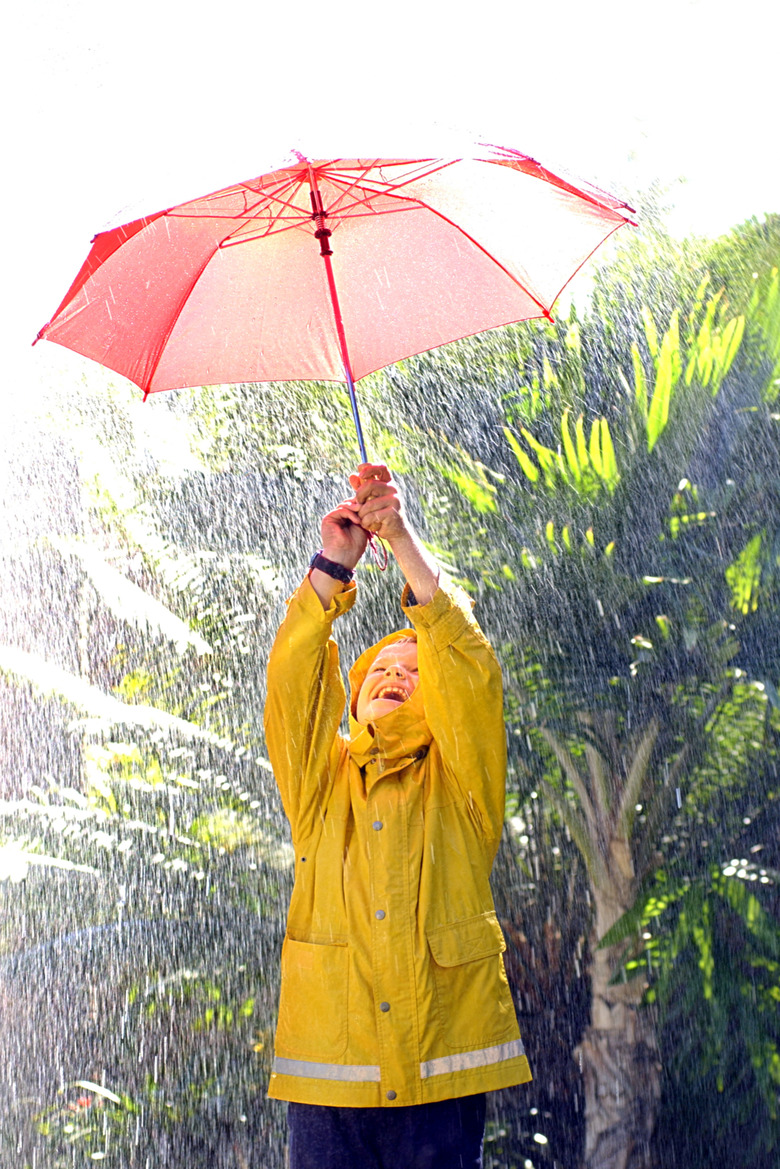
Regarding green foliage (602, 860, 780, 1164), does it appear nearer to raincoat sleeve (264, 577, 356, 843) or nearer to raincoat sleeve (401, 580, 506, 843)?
raincoat sleeve (401, 580, 506, 843)

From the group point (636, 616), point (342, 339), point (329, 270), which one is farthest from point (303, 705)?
point (636, 616)

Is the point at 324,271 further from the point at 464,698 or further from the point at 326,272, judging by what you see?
the point at 464,698

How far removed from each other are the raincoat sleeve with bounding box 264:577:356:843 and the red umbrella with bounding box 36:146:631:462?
0.47 meters

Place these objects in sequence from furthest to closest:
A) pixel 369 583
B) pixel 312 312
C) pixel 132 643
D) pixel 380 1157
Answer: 1. pixel 132 643
2. pixel 369 583
3. pixel 312 312
4. pixel 380 1157

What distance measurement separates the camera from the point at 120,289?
8.54ft

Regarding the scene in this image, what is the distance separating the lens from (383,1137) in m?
2.37

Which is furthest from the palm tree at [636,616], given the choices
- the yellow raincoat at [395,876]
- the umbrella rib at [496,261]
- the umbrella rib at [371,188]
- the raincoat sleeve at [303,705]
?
the umbrella rib at [371,188]

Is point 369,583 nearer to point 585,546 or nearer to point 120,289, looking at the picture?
point 585,546

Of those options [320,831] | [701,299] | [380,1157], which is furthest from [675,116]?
[380,1157]

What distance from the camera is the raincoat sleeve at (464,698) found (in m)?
2.48

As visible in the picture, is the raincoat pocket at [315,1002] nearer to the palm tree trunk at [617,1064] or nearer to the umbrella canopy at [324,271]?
the umbrella canopy at [324,271]

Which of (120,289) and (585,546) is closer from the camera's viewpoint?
(120,289)

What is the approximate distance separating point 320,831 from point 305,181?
147 centimetres

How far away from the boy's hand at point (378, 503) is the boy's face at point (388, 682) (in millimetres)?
432
